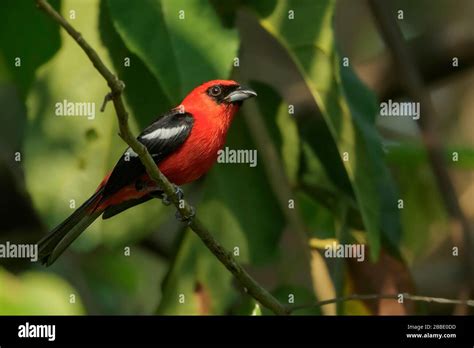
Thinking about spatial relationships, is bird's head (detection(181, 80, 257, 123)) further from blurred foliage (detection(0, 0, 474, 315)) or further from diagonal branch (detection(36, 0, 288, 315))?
diagonal branch (detection(36, 0, 288, 315))

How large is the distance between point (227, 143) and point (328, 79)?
53cm

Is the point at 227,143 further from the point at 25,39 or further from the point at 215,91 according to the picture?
the point at 25,39

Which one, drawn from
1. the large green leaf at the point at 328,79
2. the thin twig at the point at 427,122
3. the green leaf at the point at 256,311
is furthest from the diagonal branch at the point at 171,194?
the thin twig at the point at 427,122

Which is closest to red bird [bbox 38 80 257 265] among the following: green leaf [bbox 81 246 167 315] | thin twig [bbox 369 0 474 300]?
thin twig [bbox 369 0 474 300]

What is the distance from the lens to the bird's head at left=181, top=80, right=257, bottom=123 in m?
3.32

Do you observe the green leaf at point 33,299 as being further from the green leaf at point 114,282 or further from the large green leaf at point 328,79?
the green leaf at point 114,282

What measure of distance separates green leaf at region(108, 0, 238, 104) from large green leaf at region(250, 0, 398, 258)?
0.68ft

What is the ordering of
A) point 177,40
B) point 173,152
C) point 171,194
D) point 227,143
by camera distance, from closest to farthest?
point 171,194, point 177,40, point 173,152, point 227,143

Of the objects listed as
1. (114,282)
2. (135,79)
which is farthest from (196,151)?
(114,282)

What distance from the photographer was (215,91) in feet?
11.0

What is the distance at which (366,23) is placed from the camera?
5.55m

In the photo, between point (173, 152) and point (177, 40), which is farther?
point (173, 152)
